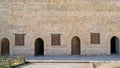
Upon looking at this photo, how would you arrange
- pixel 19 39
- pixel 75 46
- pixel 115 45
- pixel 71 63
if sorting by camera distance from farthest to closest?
pixel 115 45 → pixel 75 46 → pixel 19 39 → pixel 71 63

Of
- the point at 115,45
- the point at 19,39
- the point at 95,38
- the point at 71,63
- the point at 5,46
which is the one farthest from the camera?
the point at 115,45

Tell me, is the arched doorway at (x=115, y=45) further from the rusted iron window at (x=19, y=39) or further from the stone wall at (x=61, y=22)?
the rusted iron window at (x=19, y=39)

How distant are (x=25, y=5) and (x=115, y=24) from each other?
8.56 m


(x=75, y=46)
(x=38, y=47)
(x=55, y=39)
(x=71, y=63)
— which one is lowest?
(x=71, y=63)

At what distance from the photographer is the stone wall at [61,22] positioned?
20516 mm

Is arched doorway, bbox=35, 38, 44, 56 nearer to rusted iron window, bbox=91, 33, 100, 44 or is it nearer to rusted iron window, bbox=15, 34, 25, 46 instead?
rusted iron window, bbox=15, 34, 25, 46

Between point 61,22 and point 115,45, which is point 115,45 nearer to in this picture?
point 115,45

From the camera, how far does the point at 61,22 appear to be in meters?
20.6

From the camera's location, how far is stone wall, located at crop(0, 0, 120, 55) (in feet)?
67.3

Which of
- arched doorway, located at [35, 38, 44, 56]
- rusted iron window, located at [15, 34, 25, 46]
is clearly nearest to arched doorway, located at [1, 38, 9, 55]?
rusted iron window, located at [15, 34, 25, 46]

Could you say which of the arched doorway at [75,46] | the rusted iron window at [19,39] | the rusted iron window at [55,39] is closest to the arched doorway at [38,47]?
the rusted iron window at [19,39]

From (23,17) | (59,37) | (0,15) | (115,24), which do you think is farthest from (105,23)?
(0,15)

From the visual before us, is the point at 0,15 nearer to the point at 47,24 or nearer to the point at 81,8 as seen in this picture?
the point at 47,24

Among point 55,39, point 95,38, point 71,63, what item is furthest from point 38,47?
point 71,63
